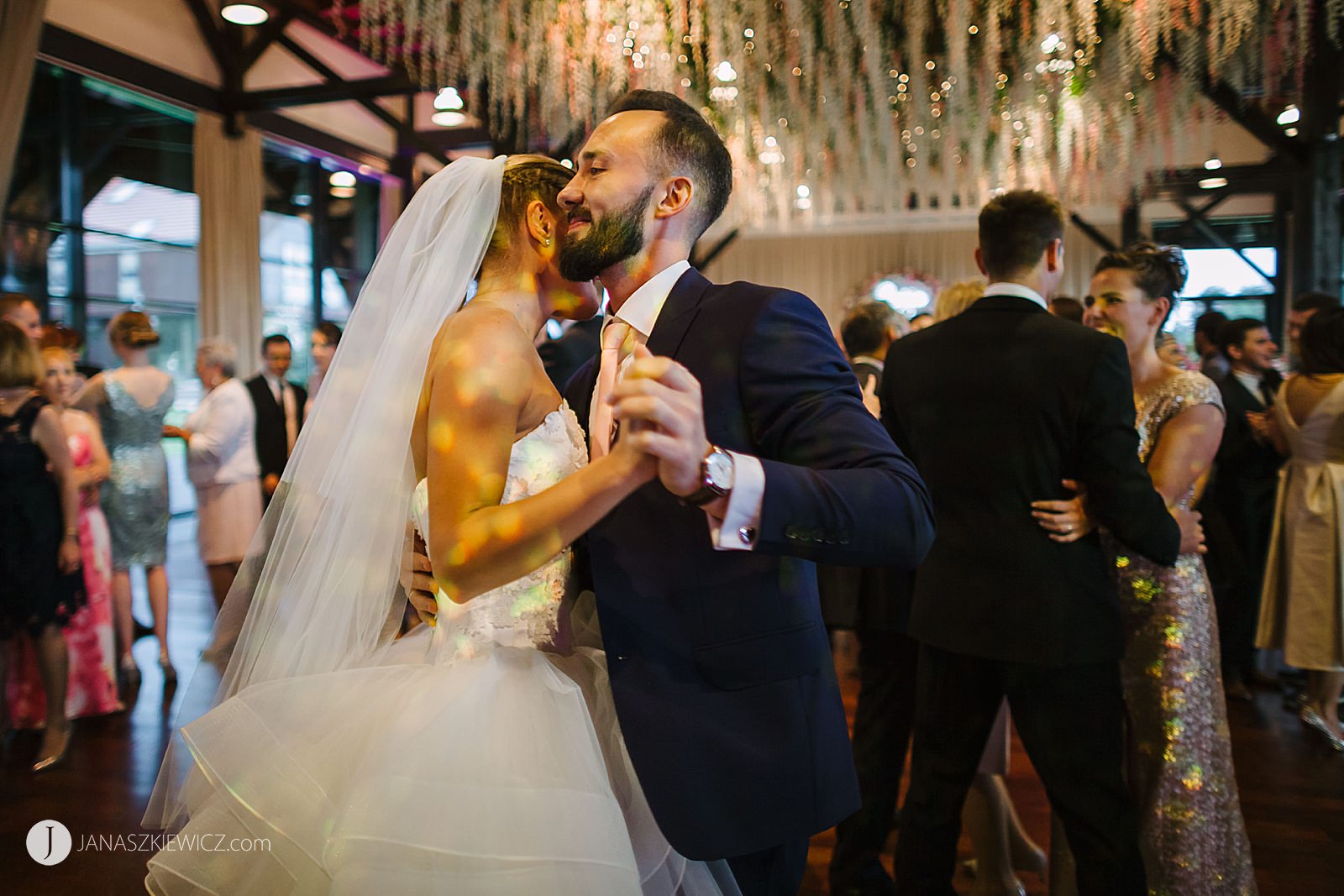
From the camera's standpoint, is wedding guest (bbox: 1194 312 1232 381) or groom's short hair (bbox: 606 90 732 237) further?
wedding guest (bbox: 1194 312 1232 381)

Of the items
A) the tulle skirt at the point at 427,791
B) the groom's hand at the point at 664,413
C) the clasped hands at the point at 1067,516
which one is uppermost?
the groom's hand at the point at 664,413

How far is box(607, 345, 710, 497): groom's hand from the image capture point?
857 mm

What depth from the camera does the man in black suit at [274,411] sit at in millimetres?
4891

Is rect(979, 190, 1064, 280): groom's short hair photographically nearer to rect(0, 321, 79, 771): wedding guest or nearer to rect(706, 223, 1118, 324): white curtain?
rect(0, 321, 79, 771): wedding guest

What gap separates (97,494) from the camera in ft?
12.7

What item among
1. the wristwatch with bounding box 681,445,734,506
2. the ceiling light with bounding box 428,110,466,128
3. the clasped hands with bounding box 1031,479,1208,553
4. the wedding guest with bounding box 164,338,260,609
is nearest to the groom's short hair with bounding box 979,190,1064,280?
the clasped hands with bounding box 1031,479,1208,553

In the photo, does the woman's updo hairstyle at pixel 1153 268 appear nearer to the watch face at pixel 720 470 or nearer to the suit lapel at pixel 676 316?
the suit lapel at pixel 676 316

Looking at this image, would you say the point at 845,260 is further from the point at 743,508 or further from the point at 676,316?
the point at 743,508

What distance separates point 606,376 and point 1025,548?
3.51 feet

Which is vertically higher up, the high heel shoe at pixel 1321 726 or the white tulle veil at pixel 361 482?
the white tulle veil at pixel 361 482

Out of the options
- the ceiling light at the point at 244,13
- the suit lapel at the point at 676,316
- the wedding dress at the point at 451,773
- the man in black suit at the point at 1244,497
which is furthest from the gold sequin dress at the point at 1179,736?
the ceiling light at the point at 244,13

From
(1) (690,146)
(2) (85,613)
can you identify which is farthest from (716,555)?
(2) (85,613)

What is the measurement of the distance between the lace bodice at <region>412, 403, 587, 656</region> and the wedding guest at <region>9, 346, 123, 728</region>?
2.98 metres

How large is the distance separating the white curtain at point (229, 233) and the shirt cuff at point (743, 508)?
7.98 metres
